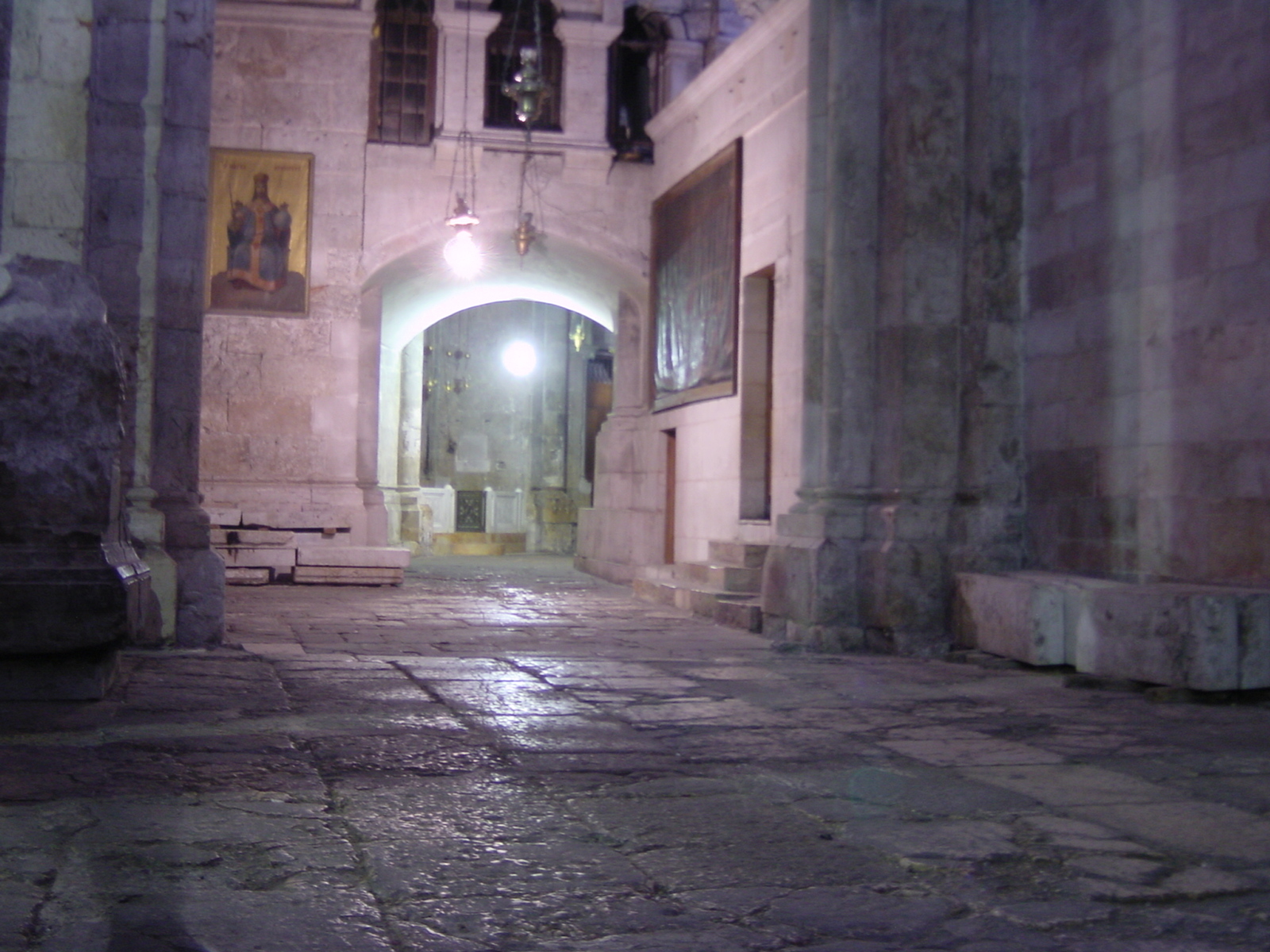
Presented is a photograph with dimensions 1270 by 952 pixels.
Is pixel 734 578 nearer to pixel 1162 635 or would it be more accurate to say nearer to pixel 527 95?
pixel 1162 635

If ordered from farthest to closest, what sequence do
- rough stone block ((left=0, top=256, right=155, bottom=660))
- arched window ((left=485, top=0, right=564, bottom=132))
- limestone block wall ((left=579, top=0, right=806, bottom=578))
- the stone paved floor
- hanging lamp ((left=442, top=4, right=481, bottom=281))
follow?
arched window ((left=485, top=0, right=564, bottom=132)), hanging lamp ((left=442, top=4, right=481, bottom=281)), limestone block wall ((left=579, top=0, right=806, bottom=578)), rough stone block ((left=0, top=256, right=155, bottom=660)), the stone paved floor

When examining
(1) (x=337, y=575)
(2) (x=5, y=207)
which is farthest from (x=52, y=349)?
(1) (x=337, y=575)

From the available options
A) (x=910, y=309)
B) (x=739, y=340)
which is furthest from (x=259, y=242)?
(x=910, y=309)

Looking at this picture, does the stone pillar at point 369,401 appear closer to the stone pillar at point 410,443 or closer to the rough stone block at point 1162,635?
the stone pillar at point 410,443

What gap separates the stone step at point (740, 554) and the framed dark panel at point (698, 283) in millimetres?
1529

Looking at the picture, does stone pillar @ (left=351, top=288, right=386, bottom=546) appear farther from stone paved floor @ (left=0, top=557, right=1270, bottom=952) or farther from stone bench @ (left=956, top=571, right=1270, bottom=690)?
stone bench @ (left=956, top=571, right=1270, bottom=690)

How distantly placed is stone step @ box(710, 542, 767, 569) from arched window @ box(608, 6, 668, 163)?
233 inches

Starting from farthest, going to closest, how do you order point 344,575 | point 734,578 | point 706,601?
point 344,575, point 734,578, point 706,601

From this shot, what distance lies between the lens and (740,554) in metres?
10.3

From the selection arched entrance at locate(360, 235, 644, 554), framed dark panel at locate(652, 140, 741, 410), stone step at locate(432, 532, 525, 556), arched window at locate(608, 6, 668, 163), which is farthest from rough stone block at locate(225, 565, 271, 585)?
arched entrance at locate(360, 235, 644, 554)

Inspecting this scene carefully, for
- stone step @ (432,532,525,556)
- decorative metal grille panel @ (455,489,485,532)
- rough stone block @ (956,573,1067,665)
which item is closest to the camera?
rough stone block @ (956,573,1067,665)

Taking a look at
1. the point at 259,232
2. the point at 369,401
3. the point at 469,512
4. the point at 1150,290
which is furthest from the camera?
the point at 469,512

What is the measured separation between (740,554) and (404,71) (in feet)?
25.0

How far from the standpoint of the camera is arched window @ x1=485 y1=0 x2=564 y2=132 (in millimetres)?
14695
